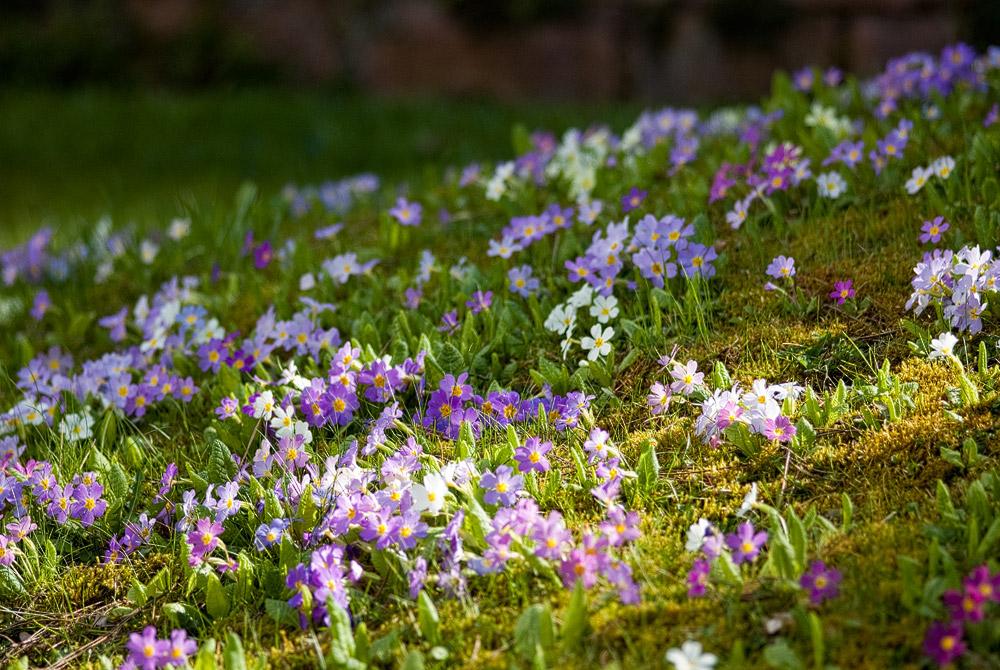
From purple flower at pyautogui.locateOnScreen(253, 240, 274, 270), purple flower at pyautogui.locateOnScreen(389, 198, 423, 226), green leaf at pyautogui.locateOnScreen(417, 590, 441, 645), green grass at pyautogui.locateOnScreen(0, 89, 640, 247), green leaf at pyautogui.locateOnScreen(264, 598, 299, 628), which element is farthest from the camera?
green grass at pyautogui.locateOnScreen(0, 89, 640, 247)

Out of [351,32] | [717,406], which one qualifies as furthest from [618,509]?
[351,32]

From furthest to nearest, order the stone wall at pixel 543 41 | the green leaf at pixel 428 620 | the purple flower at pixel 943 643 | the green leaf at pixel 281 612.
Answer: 1. the stone wall at pixel 543 41
2. the green leaf at pixel 281 612
3. the green leaf at pixel 428 620
4. the purple flower at pixel 943 643

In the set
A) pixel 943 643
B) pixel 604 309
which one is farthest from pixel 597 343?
pixel 943 643

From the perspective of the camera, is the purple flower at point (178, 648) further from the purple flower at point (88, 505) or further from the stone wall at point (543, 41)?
the stone wall at point (543, 41)

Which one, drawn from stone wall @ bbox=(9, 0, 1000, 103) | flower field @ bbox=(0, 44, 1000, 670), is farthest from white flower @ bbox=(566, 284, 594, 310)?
stone wall @ bbox=(9, 0, 1000, 103)

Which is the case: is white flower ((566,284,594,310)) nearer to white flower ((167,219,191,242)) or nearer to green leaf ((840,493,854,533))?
green leaf ((840,493,854,533))

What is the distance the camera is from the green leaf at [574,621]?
1550mm

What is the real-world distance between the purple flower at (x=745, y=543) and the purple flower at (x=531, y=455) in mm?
436

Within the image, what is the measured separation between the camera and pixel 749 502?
178cm

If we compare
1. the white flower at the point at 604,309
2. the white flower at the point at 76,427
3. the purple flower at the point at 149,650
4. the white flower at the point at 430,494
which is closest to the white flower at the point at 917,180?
the white flower at the point at 604,309

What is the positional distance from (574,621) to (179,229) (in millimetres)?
3065

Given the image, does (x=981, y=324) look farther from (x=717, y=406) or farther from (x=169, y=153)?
(x=169, y=153)

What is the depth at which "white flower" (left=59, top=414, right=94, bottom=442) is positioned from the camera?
2.49 meters

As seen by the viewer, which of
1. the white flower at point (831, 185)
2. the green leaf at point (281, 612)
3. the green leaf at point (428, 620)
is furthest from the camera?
the white flower at point (831, 185)
